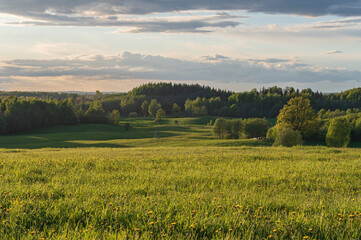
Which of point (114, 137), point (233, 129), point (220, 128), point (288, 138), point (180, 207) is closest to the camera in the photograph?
point (180, 207)

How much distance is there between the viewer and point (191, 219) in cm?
609

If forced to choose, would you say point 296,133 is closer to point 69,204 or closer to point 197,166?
point 197,166

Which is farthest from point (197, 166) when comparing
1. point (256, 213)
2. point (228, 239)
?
point (228, 239)

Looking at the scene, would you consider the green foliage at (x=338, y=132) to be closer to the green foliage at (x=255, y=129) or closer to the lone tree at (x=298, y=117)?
the lone tree at (x=298, y=117)

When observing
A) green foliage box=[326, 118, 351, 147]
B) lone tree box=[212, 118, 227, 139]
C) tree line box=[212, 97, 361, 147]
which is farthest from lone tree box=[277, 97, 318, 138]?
lone tree box=[212, 118, 227, 139]

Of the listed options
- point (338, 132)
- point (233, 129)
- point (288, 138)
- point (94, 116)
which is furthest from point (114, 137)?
point (338, 132)

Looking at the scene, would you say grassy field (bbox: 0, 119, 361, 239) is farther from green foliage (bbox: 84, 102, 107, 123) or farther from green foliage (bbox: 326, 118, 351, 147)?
green foliage (bbox: 84, 102, 107, 123)

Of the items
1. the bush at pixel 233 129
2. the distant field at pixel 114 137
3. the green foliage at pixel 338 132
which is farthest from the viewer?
the bush at pixel 233 129

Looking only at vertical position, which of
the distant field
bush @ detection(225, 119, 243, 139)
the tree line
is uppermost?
the tree line

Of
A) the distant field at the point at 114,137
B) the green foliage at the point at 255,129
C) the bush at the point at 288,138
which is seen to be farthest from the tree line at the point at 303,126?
the green foliage at the point at 255,129

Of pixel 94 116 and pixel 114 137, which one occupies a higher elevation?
pixel 94 116

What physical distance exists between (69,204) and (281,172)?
26.3ft

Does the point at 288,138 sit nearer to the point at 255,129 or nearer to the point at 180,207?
the point at 255,129

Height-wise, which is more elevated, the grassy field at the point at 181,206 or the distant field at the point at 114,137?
the grassy field at the point at 181,206
